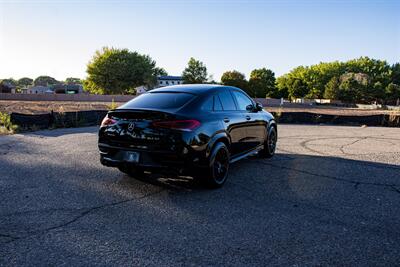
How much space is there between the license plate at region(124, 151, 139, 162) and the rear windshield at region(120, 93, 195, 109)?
74 cm

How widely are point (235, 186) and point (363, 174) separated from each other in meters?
2.72

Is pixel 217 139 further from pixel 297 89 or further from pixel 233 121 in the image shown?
pixel 297 89

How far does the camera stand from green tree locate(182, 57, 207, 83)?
84400 mm

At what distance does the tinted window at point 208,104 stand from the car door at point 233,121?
0.83 ft

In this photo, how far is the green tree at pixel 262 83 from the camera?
3287 inches

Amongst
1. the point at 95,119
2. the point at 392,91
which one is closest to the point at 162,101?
the point at 95,119

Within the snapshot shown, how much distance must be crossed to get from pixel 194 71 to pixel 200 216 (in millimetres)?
82482

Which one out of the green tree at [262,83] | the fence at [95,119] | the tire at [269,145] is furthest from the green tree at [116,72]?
the tire at [269,145]

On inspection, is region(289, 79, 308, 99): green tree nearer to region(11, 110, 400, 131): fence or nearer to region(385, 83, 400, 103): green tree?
region(385, 83, 400, 103): green tree

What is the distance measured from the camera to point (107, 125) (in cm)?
515

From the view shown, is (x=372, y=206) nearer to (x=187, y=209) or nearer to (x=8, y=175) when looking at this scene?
(x=187, y=209)

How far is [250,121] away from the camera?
654 cm

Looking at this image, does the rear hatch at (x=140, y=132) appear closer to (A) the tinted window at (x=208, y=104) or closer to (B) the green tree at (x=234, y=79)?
(A) the tinted window at (x=208, y=104)

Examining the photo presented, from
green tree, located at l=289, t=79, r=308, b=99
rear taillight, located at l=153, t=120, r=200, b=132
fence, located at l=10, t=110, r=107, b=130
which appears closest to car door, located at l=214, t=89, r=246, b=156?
rear taillight, located at l=153, t=120, r=200, b=132
